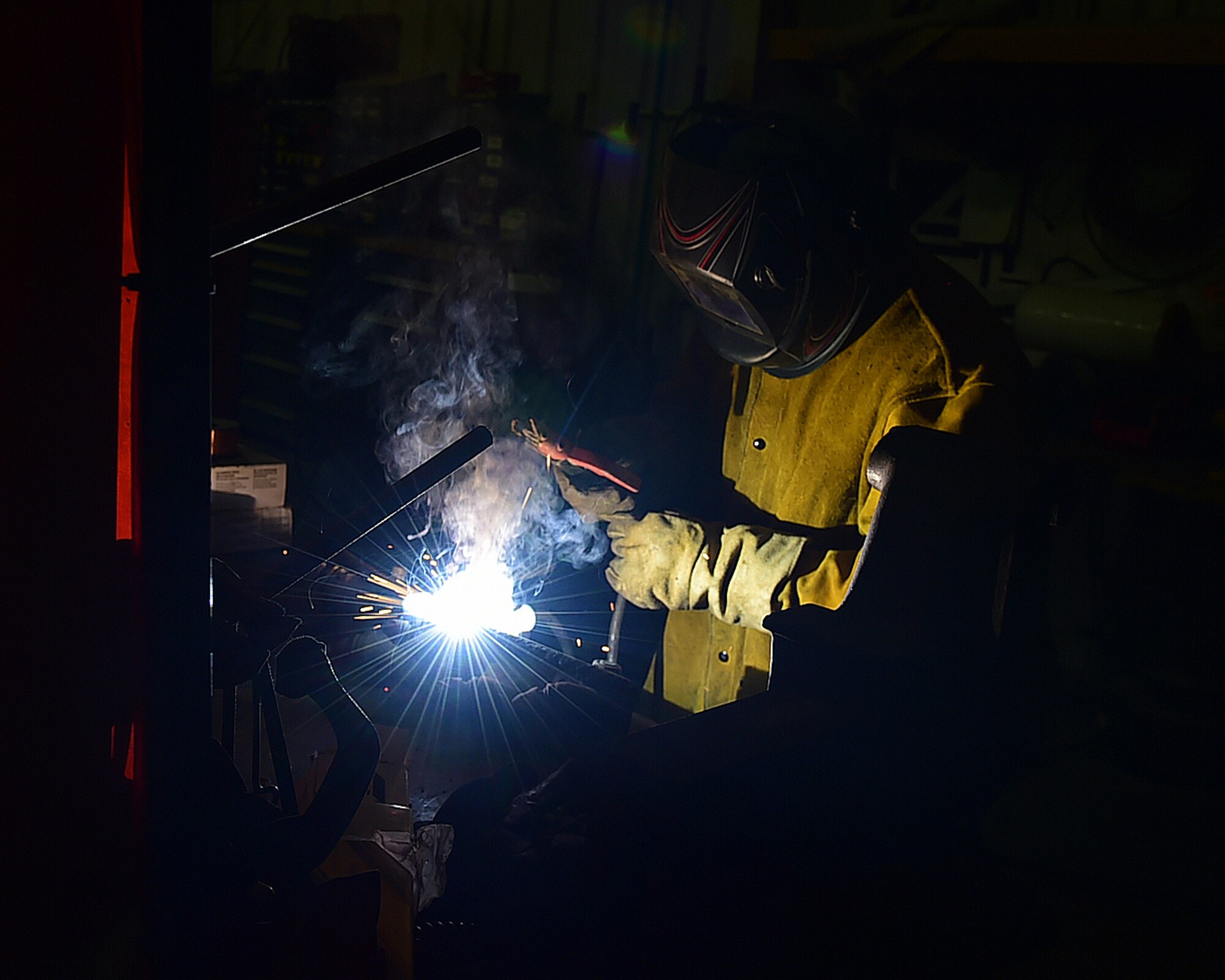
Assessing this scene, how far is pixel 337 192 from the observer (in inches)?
30.5

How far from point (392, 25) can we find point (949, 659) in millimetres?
4387

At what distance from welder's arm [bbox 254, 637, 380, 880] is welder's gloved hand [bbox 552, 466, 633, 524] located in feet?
4.46

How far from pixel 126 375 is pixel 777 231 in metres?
1.49

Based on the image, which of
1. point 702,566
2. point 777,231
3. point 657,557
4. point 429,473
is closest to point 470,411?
point 657,557

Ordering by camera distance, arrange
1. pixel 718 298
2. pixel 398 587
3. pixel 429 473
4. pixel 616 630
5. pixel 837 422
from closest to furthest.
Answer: pixel 429 473, pixel 718 298, pixel 837 422, pixel 398 587, pixel 616 630

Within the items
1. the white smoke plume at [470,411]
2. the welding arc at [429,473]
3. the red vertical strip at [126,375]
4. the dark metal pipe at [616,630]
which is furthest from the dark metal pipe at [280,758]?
the white smoke plume at [470,411]

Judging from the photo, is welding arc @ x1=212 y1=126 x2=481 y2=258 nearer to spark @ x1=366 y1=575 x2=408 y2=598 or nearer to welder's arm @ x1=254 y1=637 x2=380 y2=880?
A: welder's arm @ x1=254 y1=637 x2=380 y2=880

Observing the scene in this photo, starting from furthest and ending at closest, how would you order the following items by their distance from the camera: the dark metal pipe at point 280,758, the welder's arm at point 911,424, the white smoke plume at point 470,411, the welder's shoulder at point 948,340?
1. the white smoke plume at point 470,411
2. the welder's shoulder at point 948,340
3. the welder's arm at point 911,424
4. the dark metal pipe at point 280,758

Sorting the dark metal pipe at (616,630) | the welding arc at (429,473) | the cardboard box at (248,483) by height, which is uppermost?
the welding arc at (429,473)

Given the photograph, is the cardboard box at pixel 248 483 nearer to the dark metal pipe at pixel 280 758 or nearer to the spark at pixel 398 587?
the spark at pixel 398 587

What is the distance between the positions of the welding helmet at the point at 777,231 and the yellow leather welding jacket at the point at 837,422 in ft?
0.42

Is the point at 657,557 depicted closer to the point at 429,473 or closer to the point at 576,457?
the point at 576,457

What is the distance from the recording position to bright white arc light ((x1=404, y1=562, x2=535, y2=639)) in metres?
2.45

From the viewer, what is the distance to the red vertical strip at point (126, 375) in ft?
2.20
